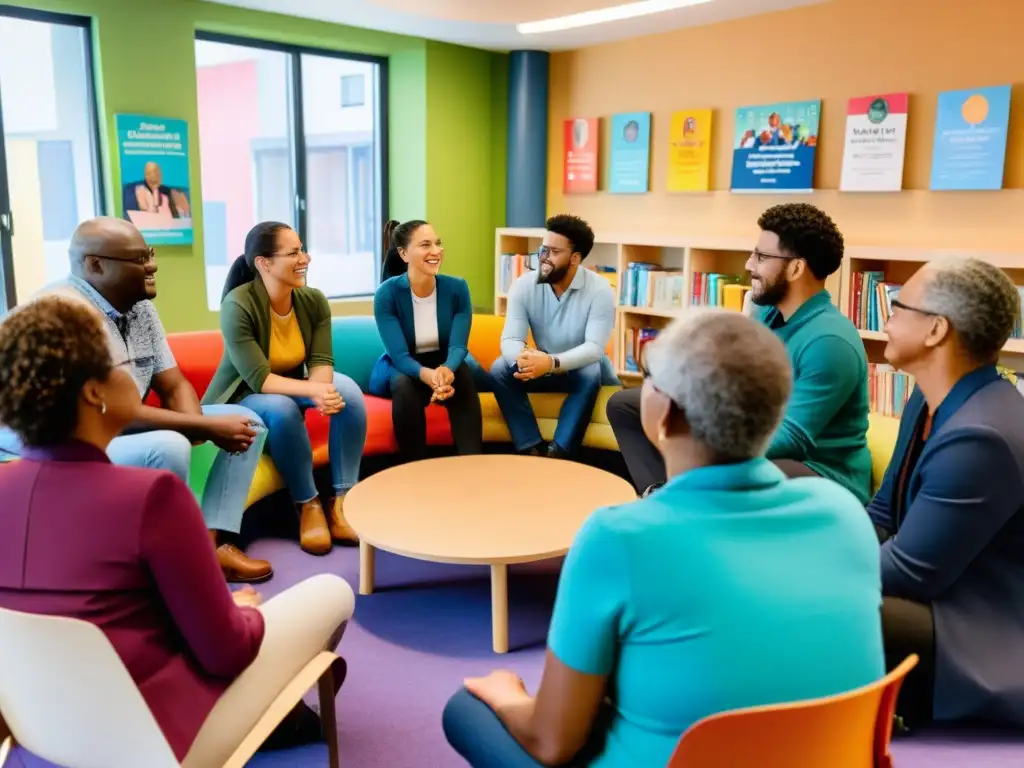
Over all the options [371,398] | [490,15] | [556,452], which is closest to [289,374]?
[371,398]

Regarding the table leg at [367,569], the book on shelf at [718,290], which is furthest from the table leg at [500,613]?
the book on shelf at [718,290]

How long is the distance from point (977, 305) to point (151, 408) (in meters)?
2.47

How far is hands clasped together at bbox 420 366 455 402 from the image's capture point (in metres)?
3.95

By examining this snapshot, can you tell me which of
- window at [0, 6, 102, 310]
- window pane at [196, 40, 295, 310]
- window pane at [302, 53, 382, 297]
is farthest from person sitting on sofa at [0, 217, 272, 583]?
window pane at [302, 53, 382, 297]

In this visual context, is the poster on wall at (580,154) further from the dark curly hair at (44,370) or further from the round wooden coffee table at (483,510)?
the dark curly hair at (44,370)

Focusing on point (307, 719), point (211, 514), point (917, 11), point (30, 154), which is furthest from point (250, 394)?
point (917, 11)

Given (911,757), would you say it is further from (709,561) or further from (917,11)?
(917,11)

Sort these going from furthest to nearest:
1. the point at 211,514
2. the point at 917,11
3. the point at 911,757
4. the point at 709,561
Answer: the point at 917,11 → the point at 211,514 → the point at 911,757 → the point at 709,561

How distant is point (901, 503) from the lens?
2258 mm

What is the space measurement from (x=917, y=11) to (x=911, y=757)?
4008 millimetres

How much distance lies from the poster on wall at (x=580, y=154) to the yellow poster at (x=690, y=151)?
0.64 m

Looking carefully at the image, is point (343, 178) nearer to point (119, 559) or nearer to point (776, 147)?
point (776, 147)

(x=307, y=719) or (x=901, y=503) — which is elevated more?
(x=901, y=503)

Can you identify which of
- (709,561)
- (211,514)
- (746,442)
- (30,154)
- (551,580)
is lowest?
(551,580)
